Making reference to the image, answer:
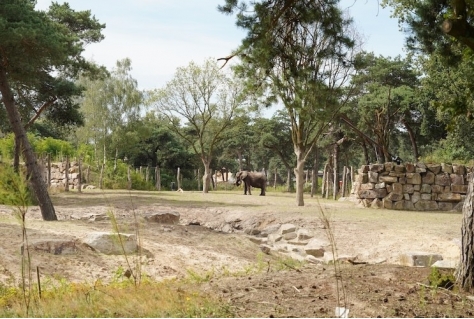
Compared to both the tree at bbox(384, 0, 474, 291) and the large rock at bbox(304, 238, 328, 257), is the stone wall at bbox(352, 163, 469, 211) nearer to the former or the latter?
the tree at bbox(384, 0, 474, 291)

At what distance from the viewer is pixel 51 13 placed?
25156 mm

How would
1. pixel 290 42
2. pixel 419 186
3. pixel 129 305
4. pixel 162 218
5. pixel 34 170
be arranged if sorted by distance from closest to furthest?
1. pixel 129 305
2. pixel 290 42
3. pixel 34 170
4. pixel 162 218
5. pixel 419 186

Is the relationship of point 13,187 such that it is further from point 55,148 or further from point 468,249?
point 55,148

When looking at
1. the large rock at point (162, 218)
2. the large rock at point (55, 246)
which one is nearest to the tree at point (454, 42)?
the large rock at point (55, 246)

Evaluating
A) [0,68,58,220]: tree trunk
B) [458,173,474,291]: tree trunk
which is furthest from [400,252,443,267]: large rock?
[0,68,58,220]: tree trunk

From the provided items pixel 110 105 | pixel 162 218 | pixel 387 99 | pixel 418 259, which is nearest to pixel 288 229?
pixel 162 218

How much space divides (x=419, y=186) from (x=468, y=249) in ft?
53.3

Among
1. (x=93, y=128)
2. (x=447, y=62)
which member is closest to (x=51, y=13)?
(x=447, y=62)

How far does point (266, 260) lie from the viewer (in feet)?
35.7

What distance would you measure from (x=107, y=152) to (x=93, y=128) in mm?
2433

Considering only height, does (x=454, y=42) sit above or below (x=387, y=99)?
below

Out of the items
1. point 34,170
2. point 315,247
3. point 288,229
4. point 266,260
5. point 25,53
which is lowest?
point 266,260

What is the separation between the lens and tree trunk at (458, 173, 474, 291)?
218 inches

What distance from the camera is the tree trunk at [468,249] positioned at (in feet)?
18.2
